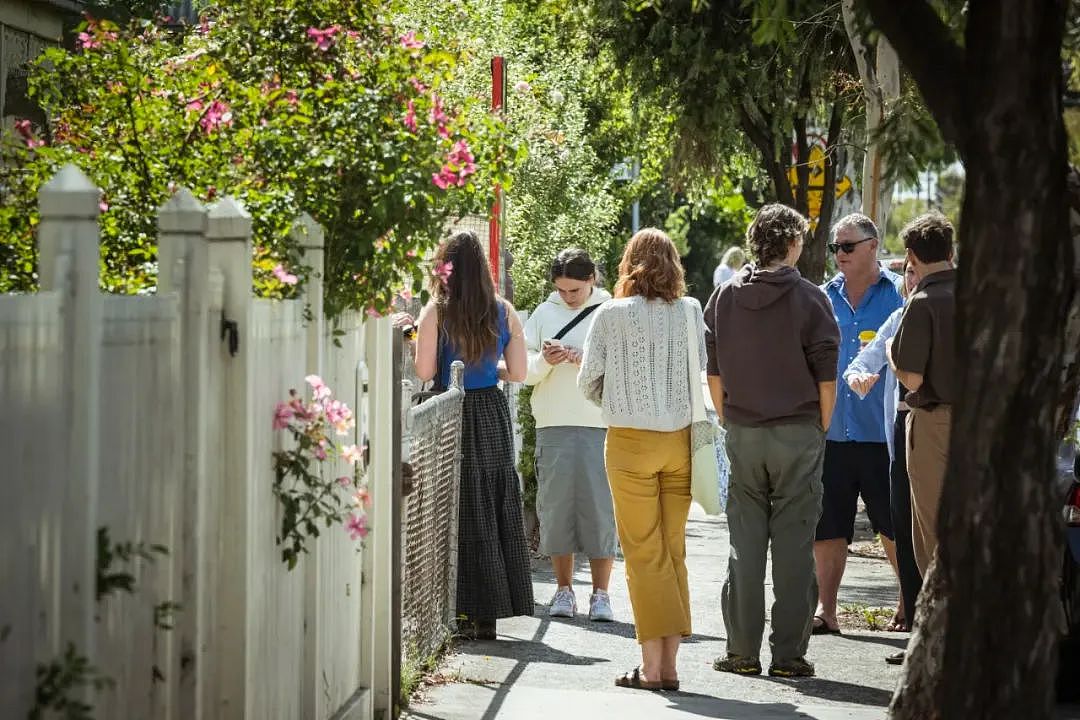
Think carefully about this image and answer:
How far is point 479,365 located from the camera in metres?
8.78

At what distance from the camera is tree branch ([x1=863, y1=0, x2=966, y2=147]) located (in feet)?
12.6

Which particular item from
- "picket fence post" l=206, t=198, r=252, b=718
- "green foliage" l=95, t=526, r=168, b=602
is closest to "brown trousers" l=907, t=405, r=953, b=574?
"picket fence post" l=206, t=198, r=252, b=718

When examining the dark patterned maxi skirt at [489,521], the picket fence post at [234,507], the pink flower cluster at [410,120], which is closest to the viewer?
the picket fence post at [234,507]

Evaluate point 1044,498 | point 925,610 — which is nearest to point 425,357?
point 925,610

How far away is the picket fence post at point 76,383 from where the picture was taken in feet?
10.5

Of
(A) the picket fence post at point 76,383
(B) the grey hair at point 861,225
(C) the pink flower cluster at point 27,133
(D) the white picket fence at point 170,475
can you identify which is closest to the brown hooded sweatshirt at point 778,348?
(B) the grey hair at point 861,225

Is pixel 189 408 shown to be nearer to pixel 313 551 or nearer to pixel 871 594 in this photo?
pixel 313 551

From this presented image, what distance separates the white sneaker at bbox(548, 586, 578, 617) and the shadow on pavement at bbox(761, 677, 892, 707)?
177cm

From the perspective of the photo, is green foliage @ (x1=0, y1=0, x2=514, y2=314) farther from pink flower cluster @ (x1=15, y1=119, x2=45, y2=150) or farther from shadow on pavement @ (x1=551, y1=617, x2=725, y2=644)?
shadow on pavement @ (x1=551, y1=617, x2=725, y2=644)

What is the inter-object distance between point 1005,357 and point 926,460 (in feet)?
13.7

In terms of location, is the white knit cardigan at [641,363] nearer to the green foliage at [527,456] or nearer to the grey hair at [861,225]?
the grey hair at [861,225]

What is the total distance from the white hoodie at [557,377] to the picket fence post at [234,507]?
209 inches

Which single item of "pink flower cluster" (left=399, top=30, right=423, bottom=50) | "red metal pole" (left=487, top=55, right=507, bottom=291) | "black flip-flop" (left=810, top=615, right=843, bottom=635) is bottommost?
"black flip-flop" (left=810, top=615, right=843, bottom=635)

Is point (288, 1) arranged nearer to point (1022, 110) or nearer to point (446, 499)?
point (1022, 110)
